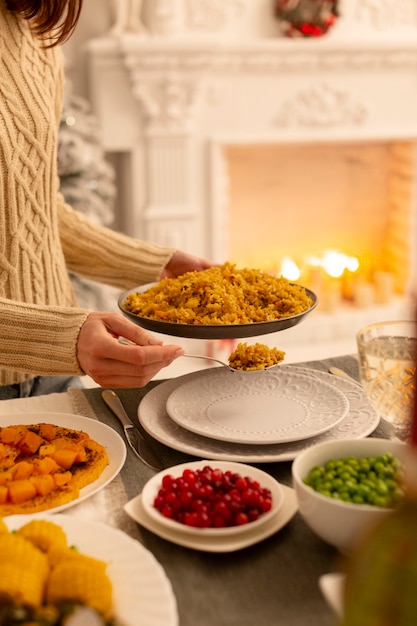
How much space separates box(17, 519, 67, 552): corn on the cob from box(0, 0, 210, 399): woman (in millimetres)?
347

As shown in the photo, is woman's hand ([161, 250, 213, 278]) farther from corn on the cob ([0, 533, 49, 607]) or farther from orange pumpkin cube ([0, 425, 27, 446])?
corn on the cob ([0, 533, 49, 607])

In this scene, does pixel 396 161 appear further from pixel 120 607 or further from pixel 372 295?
pixel 120 607

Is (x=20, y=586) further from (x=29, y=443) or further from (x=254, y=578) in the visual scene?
(x=29, y=443)

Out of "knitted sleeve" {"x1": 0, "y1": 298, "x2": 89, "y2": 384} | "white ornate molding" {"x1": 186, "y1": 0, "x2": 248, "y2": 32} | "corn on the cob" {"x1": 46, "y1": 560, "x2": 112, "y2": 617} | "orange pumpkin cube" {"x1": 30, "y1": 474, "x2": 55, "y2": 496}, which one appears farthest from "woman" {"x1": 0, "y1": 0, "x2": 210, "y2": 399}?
"white ornate molding" {"x1": 186, "y1": 0, "x2": 248, "y2": 32}

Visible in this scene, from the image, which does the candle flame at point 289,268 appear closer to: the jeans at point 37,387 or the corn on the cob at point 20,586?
the jeans at point 37,387

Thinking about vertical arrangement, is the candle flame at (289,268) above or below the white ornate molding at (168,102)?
below

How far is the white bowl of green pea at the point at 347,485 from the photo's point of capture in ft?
2.40

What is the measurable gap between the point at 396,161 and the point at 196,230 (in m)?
1.30

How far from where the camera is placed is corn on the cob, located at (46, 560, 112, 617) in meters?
0.63

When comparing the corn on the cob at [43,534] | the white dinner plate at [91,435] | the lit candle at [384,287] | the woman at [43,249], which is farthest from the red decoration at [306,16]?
the corn on the cob at [43,534]

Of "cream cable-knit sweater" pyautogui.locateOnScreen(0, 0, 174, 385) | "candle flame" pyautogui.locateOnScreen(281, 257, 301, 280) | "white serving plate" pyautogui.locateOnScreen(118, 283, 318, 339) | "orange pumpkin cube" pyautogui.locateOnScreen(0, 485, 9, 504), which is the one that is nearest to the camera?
"orange pumpkin cube" pyautogui.locateOnScreen(0, 485, 9, 504)

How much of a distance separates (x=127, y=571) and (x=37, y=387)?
2.79 ft

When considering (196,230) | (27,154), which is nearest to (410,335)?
(27,154)

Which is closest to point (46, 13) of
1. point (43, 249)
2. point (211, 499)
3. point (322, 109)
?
point (43, 249)
